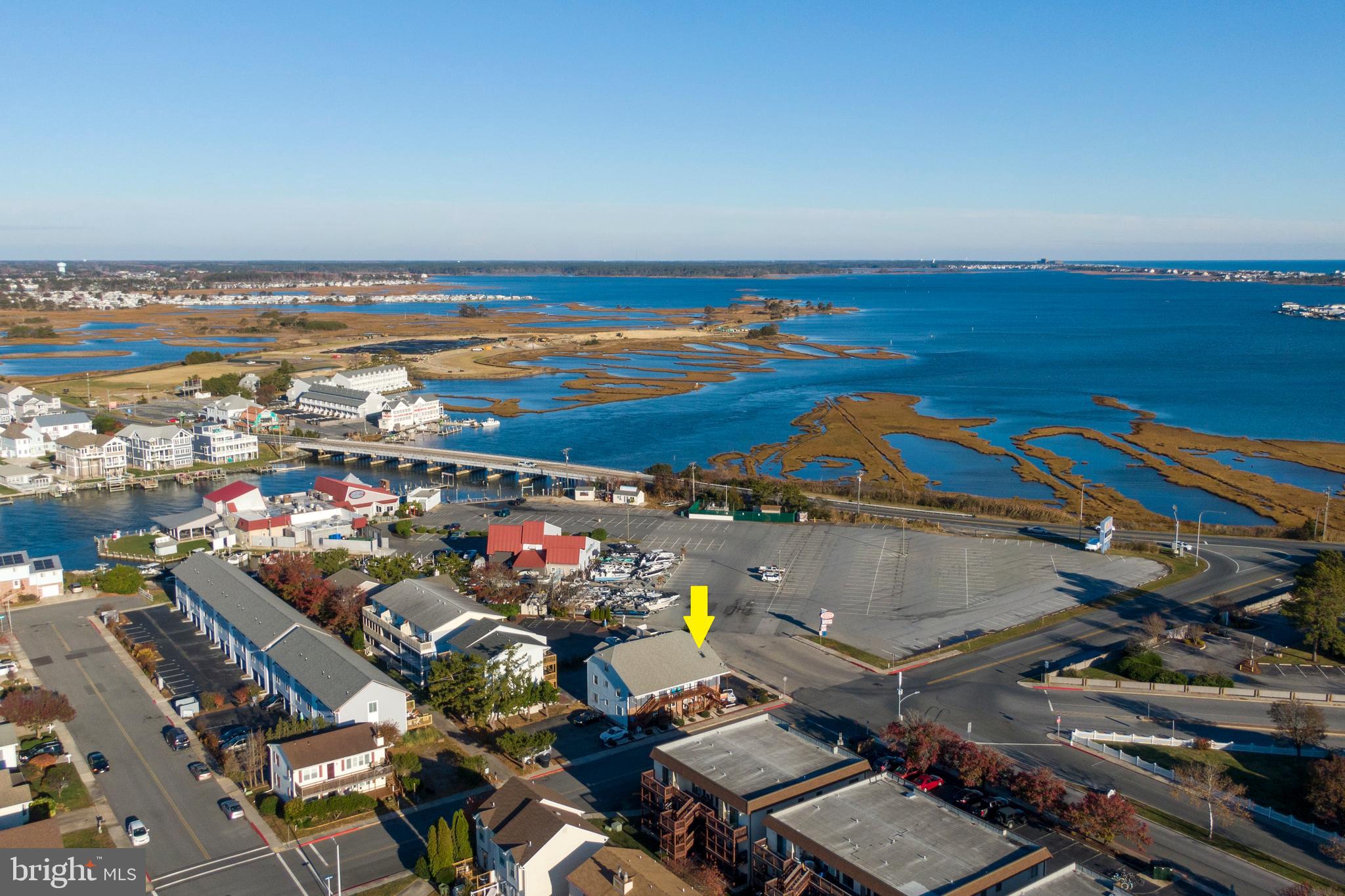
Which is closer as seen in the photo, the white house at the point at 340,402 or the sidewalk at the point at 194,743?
the sidewalk at the point at 194,743

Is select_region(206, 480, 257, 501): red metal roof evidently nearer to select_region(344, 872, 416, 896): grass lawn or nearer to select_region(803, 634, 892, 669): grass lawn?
→ select_region(803, 634, 892, 669): grass lawn

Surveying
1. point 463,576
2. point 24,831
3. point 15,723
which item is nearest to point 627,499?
point 463,576

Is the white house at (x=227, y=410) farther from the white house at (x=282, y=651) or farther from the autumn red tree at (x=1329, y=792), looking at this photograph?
the autumn red tree at (x=1329, y=792)

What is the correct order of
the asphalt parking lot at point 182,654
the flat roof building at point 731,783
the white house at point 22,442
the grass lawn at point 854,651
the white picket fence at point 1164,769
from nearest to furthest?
the flat roof building at point 731,783 < the white picket fence at point 1164,769 < the asphalt parking lot at point 182,654 < the grass lawn at point 854,651 < the white house at point 22,442

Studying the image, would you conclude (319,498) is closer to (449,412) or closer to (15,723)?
(15,723)

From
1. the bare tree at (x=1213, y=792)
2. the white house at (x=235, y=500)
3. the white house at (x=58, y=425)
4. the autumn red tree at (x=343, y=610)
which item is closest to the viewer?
the bare tree at (x=1213, y=792)

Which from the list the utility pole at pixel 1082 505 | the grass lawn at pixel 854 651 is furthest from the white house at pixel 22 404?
the utility pole at pixel 1082 505

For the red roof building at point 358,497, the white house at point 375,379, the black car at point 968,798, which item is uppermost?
the white house at point 375,379
